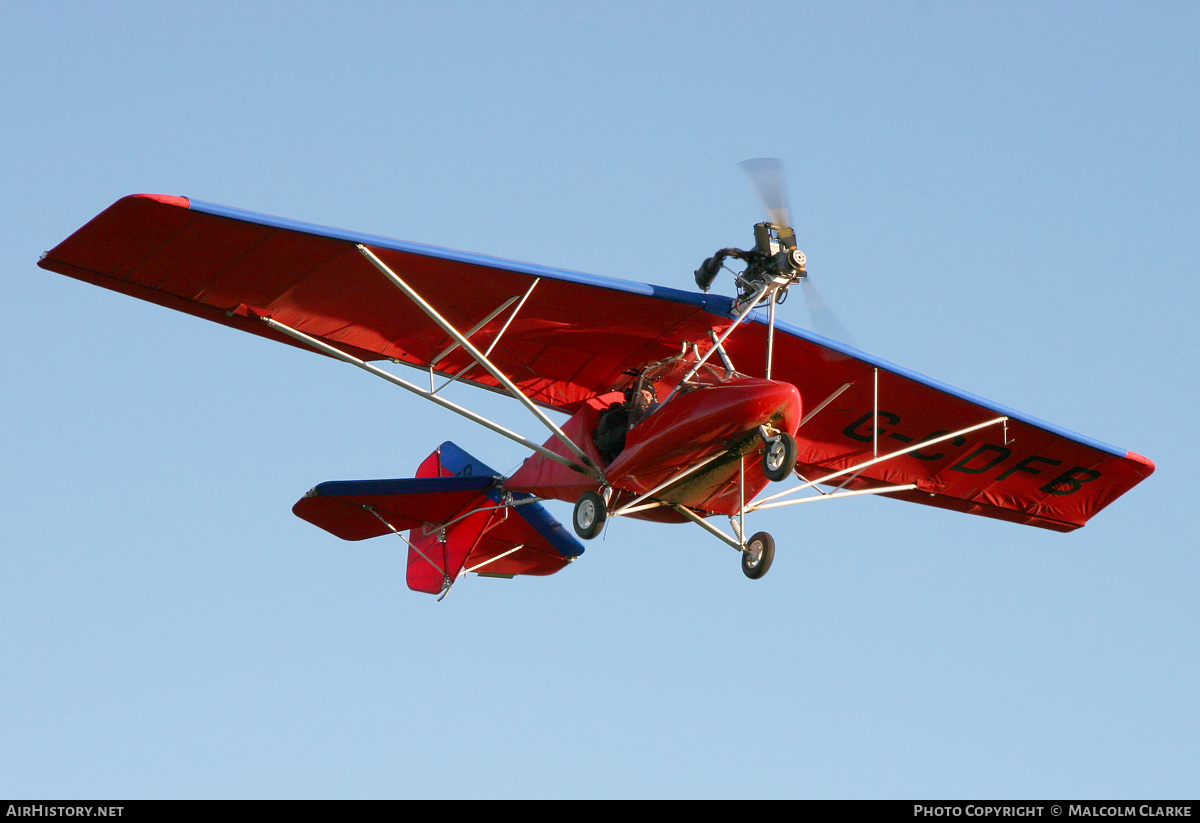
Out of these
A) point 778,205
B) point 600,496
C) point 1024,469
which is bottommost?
point 600,496

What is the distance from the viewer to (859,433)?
62.4 ft

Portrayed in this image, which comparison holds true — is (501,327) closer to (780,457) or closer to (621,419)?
(621,419)

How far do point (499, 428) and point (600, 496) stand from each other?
1.44 meters

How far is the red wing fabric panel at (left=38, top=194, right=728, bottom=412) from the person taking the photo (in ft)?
48.8

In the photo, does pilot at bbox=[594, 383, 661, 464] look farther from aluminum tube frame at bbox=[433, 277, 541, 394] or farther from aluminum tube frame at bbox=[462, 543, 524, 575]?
aluminum tube frame at bbox=[462, 543, 524, 575]

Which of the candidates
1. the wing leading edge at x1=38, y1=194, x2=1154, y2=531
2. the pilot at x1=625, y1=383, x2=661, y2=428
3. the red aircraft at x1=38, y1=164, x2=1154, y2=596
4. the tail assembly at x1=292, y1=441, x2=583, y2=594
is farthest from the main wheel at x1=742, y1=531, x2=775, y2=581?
the tail assembly at x1=292, y1=441, x2=583, y2=594

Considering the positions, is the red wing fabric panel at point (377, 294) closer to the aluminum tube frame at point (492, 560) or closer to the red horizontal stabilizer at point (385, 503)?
the red horizontal stabilizer at point (385, 503)

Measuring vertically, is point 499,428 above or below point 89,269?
below

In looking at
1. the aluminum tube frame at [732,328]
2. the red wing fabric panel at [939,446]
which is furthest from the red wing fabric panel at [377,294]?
the red wing fabric panel at [939,446]

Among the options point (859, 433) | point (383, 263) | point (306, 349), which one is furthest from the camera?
point (859, 433)

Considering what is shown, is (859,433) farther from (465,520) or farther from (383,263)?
(383,263)

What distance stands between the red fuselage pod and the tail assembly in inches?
111

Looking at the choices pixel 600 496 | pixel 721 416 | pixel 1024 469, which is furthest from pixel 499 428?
pixel 1024 469

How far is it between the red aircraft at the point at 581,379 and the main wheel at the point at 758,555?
0.08ft
